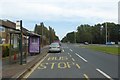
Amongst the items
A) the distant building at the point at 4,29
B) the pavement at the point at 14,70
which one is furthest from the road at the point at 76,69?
the distant building at the point at 4,29

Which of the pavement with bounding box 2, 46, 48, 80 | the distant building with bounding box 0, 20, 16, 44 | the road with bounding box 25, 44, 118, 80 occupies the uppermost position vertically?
the distant building with bounding box 0, 20, 16, 44

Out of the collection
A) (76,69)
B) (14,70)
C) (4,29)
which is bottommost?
(76,69)

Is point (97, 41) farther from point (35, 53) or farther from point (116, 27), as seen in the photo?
point (35, 53)

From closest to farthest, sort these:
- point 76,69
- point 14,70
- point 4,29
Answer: point 14,70, point 76,69, point 4,29

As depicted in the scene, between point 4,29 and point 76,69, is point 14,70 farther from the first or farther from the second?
point 4,29

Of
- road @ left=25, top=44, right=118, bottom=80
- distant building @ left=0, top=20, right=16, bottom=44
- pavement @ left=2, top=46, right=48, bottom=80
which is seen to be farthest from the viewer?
distant building @ left=0, top=20, right=16, bottom=44

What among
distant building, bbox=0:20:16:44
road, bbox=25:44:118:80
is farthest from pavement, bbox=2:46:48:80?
distant building, bbox=0:20:16:44

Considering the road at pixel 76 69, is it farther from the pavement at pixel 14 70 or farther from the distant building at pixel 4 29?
the distant building at pixel 4 29

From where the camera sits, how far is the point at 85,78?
48.1 ft

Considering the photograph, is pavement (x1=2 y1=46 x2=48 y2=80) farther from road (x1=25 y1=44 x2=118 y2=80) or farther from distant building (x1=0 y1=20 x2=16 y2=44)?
distant building (x1=0 y1=20 x2=16 y2=44)

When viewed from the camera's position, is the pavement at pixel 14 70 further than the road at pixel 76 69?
No

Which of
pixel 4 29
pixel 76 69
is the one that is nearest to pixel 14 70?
pixel 76 69

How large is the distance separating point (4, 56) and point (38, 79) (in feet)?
51.8

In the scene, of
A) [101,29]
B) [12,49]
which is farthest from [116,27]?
[12,49]
